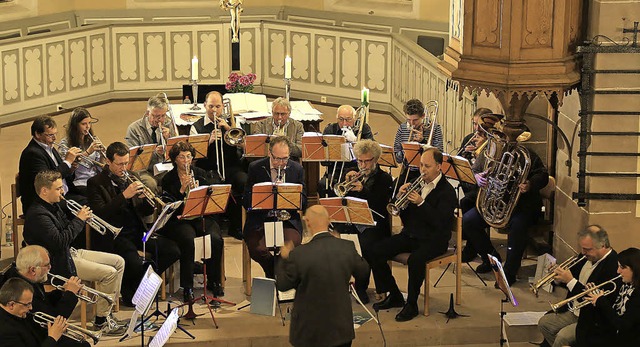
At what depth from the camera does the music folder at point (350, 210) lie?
10.0 metres

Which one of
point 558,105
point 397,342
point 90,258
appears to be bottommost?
point 397,342

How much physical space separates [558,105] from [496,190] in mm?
1097

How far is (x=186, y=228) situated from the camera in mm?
10523

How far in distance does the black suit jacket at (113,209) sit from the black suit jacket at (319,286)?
87.0 inches

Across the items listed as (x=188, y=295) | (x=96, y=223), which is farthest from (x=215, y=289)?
(x=96, y=223)

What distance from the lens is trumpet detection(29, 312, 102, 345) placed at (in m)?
8.59

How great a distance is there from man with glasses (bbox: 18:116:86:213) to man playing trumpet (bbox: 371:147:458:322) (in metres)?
2.70

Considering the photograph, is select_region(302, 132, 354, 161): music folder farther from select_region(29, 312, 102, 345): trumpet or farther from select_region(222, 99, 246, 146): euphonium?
select_region(29, 312, 102, 345): trumpet

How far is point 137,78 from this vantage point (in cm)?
1798

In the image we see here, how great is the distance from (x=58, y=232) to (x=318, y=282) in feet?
7.49

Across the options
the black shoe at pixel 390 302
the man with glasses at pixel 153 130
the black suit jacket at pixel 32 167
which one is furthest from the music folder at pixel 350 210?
the black suit jacket at pixel 32 167

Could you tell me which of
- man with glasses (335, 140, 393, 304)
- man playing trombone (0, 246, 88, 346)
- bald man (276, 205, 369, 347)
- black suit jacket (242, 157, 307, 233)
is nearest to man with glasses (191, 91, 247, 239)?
black suit jacket (242, 157, 307, 233)

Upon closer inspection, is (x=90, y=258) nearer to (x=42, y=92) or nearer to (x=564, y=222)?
(x=564, y=222)

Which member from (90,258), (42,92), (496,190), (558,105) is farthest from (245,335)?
(42,92)
